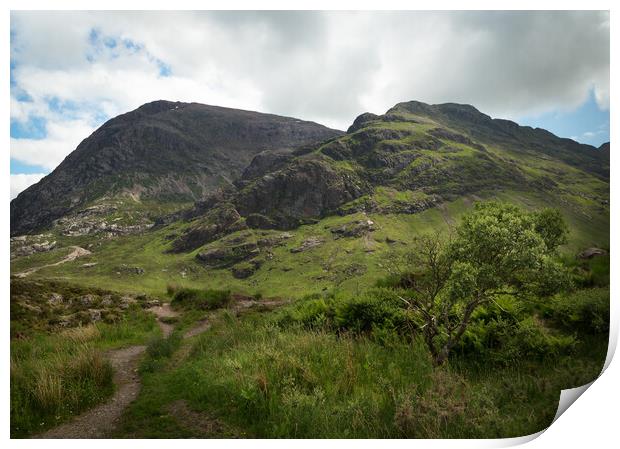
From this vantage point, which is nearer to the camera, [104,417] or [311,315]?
[104,417]

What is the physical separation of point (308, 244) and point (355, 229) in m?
20.3

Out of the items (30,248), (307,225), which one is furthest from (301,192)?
(30,248)

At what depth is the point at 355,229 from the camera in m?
138

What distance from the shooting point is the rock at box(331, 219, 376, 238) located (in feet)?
447

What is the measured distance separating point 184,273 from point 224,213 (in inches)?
1854

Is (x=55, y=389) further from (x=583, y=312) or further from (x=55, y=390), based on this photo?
(x=583, y=312)

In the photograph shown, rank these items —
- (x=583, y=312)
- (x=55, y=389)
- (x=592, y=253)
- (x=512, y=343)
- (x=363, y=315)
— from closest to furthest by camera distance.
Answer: (x=55, y=389)
(x=512, y=343)
(x=583, y=312)
(x=363, y=315)
(x=592, y=253)

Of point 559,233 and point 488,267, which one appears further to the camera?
point 559,233

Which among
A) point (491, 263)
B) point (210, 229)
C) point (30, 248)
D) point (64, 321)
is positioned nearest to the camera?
point (491, 263)

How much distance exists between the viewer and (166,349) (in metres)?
13.3

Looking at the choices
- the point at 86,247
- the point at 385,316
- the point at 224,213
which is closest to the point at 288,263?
the point at 224,213

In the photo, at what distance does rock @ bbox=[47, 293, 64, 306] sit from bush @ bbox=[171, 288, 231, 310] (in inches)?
433

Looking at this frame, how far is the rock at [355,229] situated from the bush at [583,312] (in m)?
125
